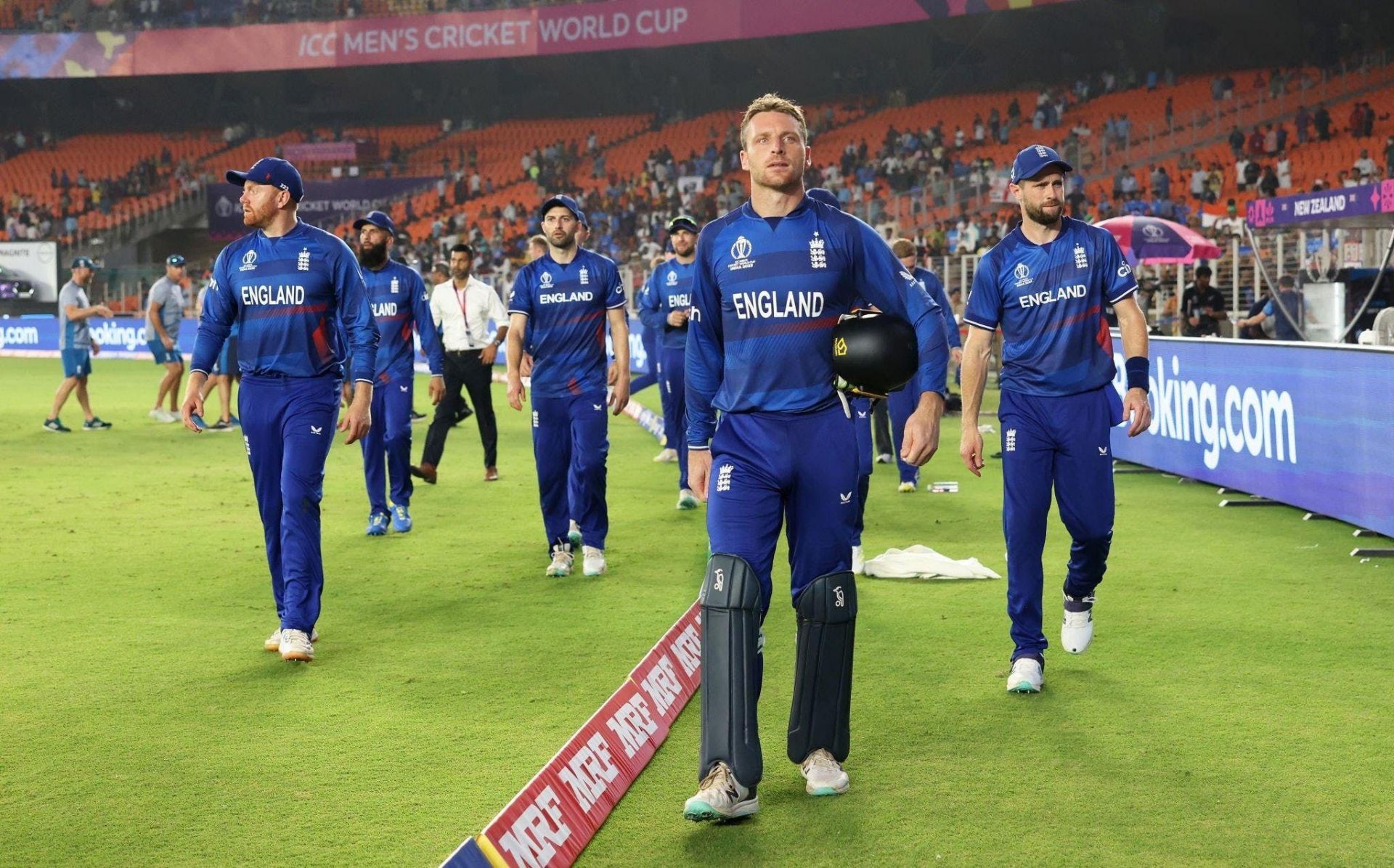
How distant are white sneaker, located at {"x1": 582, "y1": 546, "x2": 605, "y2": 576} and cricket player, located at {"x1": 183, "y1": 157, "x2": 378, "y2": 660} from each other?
2425mm

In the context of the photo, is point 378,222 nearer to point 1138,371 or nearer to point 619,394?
point 619,394

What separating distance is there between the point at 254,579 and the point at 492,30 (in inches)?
1659

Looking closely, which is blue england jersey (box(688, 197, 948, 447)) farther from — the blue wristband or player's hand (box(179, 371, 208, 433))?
player's hand (box(179, 371, 208, 433))

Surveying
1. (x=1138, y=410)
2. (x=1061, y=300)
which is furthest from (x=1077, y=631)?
(x=1061, y=300)

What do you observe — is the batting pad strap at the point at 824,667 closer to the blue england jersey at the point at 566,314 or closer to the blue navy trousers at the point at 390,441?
the blue england jersey at the point at 566,314

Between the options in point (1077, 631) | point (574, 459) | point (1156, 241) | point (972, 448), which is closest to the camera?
point (972, 448)

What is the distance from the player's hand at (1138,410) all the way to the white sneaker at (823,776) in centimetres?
218

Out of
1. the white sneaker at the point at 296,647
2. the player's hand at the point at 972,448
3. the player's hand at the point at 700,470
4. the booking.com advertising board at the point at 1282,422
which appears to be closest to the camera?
the player's hand at the point at 700,470

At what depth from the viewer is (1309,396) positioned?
36.2ft

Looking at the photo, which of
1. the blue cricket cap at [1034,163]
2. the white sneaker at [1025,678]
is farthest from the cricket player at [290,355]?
the white sneaker at [1025,678]

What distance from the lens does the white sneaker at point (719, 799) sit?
465cm

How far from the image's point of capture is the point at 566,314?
954 centimetres

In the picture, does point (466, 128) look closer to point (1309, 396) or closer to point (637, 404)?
point (637, 404)

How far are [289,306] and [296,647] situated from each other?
162 cm
